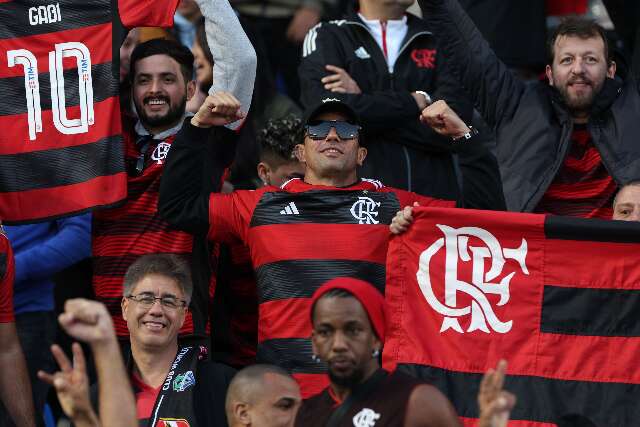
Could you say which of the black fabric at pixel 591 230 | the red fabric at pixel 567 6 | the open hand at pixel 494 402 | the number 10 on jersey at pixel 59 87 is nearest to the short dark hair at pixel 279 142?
the number 10 on jersey at pixel 59 87

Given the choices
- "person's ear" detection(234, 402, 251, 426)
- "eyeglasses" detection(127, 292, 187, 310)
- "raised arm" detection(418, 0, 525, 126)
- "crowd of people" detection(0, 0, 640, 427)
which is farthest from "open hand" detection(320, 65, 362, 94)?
"person's ear" detection(234, 402, 251, 426)

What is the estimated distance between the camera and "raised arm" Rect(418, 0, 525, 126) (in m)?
8.75

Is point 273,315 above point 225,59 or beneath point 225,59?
beneath

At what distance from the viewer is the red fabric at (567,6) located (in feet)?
38.1

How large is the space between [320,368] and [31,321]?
2175 mm

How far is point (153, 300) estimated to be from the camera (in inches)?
305

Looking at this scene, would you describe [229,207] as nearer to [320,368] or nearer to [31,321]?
[320,368]

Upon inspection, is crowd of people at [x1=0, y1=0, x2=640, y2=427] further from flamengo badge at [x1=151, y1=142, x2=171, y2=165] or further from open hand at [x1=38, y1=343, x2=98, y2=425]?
open hand at [x1=38, y1=343, x2=98, y2=425]

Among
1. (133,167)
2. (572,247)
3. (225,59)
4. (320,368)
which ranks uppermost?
(225,59)

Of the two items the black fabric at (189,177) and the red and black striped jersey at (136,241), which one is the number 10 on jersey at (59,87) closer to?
the red and black striped jersey at (136,241)

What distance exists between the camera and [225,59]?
851 centimetres

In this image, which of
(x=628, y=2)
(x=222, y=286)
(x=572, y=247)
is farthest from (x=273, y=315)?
(x=628, y=2)

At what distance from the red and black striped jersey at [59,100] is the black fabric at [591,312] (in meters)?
2.50

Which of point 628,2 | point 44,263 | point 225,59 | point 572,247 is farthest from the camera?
point 628,2
